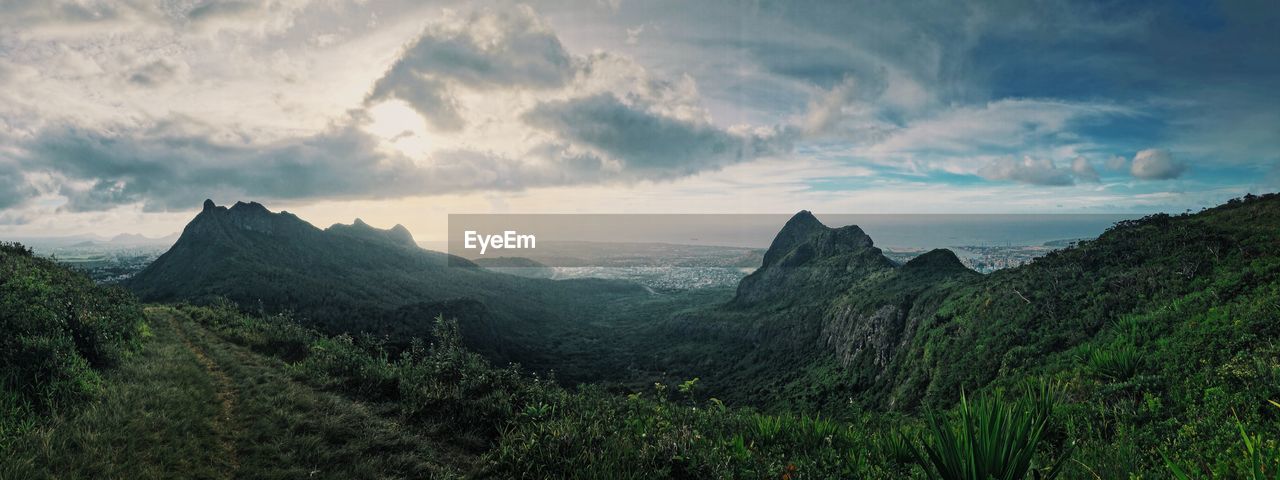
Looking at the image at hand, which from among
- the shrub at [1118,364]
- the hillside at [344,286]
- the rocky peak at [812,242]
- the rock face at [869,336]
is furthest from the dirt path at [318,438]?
the rocky peak at [812,242]

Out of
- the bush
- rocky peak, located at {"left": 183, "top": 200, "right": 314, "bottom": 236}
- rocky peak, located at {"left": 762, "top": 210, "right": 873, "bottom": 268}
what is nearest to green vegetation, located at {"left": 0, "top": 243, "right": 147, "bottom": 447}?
the bush

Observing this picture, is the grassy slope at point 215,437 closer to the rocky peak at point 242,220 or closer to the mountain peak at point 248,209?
the rocky peak at point 242,220

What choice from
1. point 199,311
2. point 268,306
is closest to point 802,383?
point 199,311

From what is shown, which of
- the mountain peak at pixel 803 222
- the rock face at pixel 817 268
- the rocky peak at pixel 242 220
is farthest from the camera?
the mountain peak at pixel 803 222

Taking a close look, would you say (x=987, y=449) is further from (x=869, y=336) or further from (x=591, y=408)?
(x=869, y=336)

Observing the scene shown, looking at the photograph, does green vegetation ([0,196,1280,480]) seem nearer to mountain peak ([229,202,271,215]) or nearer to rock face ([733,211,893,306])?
rock face ([733,211,893,306])

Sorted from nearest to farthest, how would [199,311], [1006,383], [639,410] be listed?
[639,410], [1006,383], [199,311]

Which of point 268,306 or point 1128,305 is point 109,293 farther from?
point 268,306
